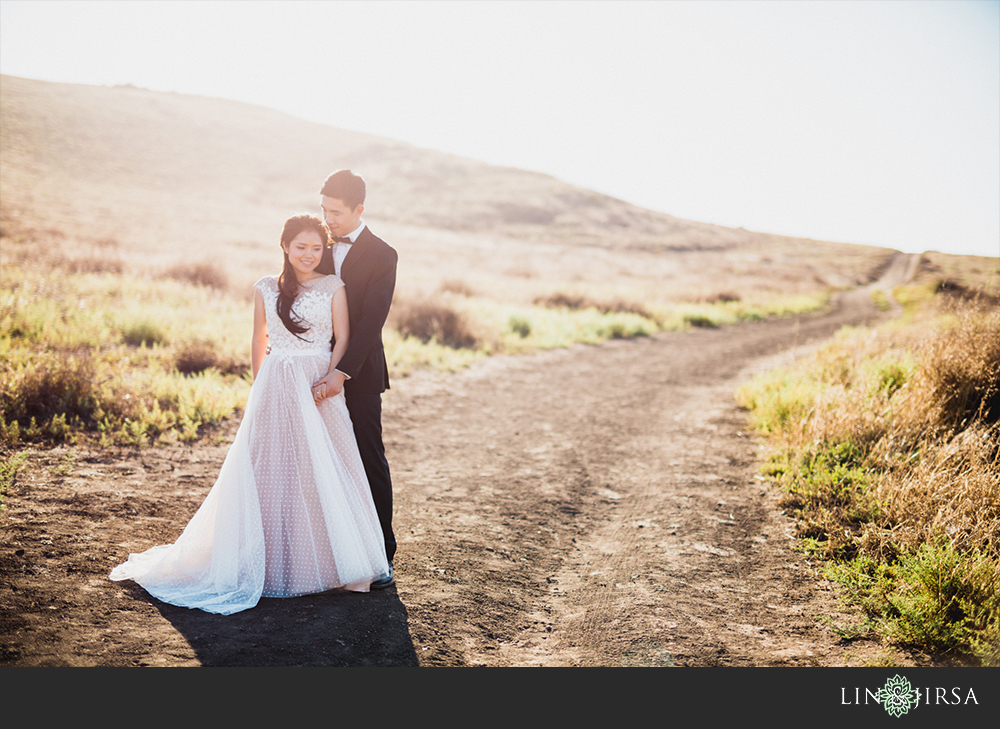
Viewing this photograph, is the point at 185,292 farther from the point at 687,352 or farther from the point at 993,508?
the point at 993,508

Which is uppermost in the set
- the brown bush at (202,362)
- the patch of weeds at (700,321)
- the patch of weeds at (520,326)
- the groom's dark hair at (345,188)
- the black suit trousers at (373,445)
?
the groom's dark hair at (345,188)

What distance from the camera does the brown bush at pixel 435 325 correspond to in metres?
13.6

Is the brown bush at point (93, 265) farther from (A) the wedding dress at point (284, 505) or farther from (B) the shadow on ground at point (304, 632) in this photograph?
(B) the shadow on ground at point (304, 632)

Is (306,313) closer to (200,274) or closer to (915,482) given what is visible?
(915,482)

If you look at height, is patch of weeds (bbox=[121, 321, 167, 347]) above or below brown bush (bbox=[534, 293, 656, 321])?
below

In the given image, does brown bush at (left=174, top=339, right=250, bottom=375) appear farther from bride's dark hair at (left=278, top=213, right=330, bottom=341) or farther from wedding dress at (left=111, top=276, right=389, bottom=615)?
bride's dark hair at (left=278, top=213, right=330, bottom=341)

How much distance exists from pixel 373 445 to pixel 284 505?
66 cm

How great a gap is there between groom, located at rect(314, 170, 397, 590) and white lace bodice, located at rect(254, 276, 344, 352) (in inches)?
5.7

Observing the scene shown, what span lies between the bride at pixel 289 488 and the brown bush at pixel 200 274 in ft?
41.7

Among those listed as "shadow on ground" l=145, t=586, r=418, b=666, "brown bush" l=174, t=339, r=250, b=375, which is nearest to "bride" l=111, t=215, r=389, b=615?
"shadow on ground" l=145, t=586, r=418, b=666

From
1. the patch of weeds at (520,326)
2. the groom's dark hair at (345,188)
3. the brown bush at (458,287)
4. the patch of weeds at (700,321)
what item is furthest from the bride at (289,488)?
the patch of weeds at (700,321)

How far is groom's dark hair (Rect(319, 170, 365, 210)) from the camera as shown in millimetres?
3682

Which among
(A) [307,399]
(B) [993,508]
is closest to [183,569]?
(A) [307,399]

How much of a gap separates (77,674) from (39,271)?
13.0 metres
